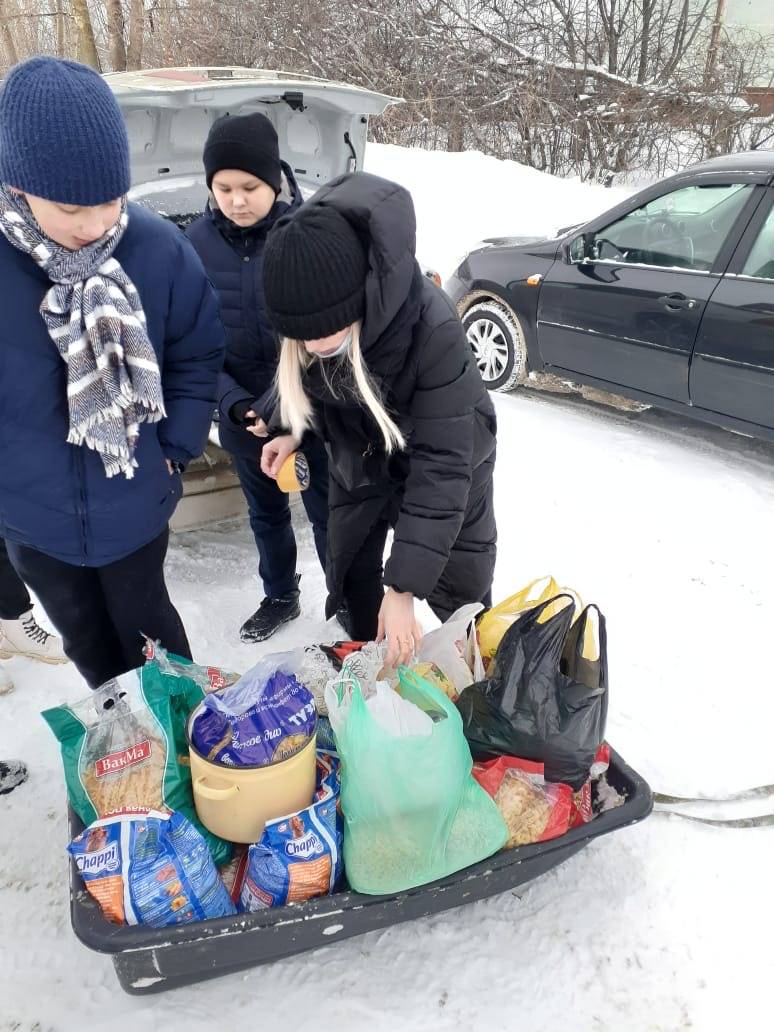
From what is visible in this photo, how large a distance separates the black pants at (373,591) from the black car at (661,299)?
239cm

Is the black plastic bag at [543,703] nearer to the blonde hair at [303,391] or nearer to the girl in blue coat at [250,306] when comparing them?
the blonde hair at [303,391]

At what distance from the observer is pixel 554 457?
4.13 meters

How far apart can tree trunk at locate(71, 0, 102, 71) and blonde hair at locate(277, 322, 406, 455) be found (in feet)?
53.7

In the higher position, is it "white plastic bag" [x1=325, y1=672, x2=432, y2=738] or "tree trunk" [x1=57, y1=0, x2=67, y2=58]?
"tree trunk" [x1=57, y1=0, x2=67, y2=58]

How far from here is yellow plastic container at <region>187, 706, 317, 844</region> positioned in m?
1.56

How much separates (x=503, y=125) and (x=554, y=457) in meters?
10.5

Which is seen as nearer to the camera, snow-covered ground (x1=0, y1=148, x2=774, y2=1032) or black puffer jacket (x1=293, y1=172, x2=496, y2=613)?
black puffer jacket (x1=293, y1=172, x2=496, y2=613)

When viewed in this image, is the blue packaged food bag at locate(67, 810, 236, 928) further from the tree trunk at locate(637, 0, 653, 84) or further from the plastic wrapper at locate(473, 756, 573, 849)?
the tree trunk at locate(637, 0, 653, 84)

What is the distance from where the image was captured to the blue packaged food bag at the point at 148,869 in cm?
145

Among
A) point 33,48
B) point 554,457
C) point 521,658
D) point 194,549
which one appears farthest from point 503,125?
point 33,48

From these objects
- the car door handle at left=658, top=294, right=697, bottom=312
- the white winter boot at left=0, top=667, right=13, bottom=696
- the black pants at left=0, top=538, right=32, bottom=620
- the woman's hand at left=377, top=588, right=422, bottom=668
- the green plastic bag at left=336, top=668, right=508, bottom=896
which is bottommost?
the white winter boot at left=0, top=667, right=13, bottom=696

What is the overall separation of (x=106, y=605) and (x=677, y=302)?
3460 mm

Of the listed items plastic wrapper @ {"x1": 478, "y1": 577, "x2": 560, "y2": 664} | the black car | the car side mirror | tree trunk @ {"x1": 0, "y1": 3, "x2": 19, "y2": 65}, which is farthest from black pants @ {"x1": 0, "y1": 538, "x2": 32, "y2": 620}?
tree trunk @ {"x1": 0, "y1": 3, "x2": 19, "y2": 65}

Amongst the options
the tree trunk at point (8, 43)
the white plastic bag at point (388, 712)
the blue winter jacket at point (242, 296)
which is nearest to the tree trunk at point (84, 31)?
the tree trunk at point (8, 43)
